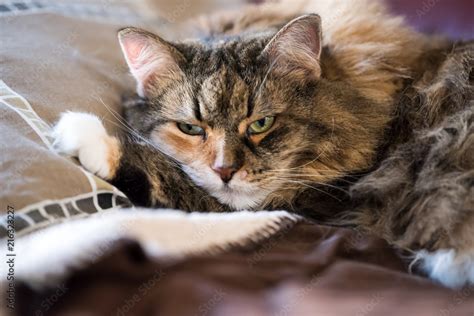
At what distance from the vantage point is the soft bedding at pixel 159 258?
0.82 metres

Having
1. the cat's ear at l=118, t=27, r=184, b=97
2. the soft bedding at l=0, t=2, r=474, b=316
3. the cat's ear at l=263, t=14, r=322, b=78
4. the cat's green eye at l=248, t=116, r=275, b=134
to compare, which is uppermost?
the cat's ear at l=263, t=14, r=322, b=78

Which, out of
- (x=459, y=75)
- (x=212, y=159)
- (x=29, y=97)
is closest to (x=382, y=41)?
(x=459, y=75)

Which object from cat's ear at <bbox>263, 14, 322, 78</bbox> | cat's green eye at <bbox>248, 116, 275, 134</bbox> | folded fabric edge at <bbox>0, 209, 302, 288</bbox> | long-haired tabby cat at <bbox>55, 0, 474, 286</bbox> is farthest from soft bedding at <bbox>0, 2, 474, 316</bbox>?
cat's ear at <bbox>263, 14, 322, 78</bbox>

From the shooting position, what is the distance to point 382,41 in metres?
1.46

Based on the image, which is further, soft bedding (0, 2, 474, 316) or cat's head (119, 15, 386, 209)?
cat's head (119, 15, 386, 209)

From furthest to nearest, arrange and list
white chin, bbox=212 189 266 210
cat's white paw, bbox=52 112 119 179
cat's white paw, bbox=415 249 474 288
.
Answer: white chin, bbox=212 189 266 210, cat's white paw, bbox=52 112 119 179, cat's white paw, bbox=415 249 474 288

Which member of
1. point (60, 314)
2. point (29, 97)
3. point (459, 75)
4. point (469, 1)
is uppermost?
point (469, 1)

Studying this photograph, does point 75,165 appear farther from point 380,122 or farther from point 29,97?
point 380,122

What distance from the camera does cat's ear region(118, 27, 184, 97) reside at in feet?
4.17

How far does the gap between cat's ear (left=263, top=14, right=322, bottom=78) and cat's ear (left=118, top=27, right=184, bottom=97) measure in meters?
0.25

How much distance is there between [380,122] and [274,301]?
633mm

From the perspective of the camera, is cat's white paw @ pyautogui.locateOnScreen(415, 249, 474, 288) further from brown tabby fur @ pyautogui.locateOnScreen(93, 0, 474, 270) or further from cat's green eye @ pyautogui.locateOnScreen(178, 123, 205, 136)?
cat's green eye @ pyautogui.locateOnScreen(178, 123, 205, 136)

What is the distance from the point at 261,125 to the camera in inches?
48.9

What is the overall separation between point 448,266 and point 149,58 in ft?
2.92
